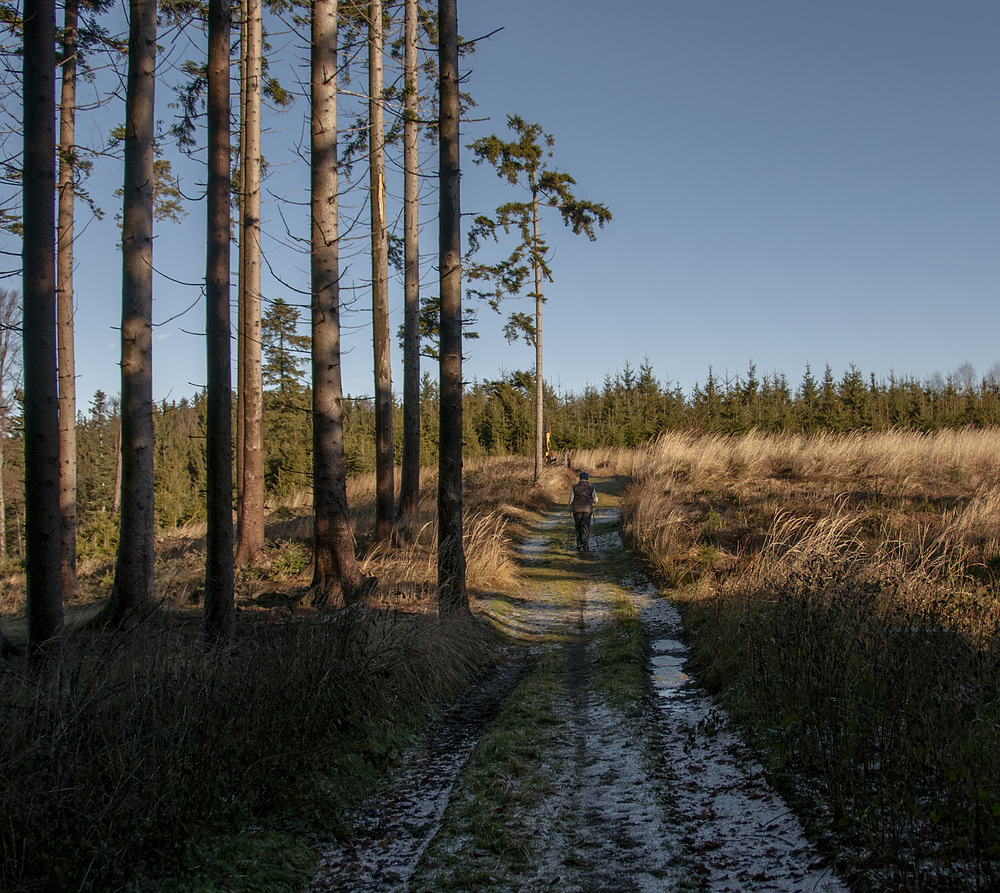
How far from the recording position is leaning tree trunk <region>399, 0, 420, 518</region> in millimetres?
13227

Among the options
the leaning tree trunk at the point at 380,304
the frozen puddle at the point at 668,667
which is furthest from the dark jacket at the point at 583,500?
the frozen puddle at the point at 668,667

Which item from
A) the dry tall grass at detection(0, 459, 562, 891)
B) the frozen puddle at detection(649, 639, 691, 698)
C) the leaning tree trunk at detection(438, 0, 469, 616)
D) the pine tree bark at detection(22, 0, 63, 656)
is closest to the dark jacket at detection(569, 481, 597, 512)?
the leaning tree trunk at detection(438, 0, 469, 616)

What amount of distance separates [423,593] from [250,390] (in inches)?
193

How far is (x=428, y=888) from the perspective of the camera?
3.09 meters

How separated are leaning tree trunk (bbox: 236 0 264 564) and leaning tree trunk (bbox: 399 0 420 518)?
2894 millimetres

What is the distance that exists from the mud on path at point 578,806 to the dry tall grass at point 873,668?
308mm

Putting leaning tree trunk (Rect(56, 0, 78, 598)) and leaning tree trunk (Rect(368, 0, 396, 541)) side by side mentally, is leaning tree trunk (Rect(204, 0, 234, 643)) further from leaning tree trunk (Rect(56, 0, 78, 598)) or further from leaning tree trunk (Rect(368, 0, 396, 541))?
leaning tree trunk (Rect(56, 0, 78, 598))

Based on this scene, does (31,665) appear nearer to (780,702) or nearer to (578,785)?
(578,785)

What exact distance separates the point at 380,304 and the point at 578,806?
10969 mm

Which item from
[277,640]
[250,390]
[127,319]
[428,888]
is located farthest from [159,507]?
[428,888]

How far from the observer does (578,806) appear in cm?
383

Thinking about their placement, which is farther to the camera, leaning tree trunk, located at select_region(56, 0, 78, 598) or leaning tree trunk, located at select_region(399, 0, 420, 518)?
leaning tree trunk, located at select_region(399, 0, 420, 518)

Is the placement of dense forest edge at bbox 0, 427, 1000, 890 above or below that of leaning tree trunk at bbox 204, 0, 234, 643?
below

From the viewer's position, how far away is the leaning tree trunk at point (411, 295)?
43.4 feet
